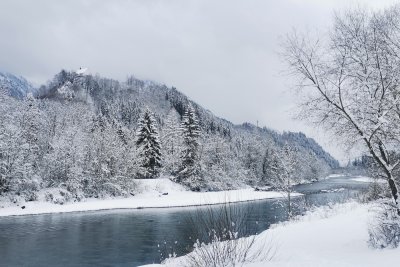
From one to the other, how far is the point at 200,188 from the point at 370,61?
55371mm

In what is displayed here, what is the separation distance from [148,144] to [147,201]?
14187 mm

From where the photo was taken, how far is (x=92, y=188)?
54.7m

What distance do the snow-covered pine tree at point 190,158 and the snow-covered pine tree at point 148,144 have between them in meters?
4.67

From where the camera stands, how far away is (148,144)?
64250mm

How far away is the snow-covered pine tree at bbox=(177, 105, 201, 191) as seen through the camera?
64625mm

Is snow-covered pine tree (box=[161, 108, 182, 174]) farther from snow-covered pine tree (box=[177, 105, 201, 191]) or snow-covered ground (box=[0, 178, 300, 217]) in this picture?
snow-covered ground (box=[0, 178, 300, 217])

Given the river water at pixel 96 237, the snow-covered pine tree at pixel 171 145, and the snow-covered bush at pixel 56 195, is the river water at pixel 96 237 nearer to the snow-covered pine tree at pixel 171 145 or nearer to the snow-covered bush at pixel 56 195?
the snow-covered bush at pixel 56 195

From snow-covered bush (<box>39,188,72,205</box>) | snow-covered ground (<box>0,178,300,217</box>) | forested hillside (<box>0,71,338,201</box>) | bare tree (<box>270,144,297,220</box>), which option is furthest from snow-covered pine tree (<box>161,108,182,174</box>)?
snow-covered bush (<box>39,188,72,205</box>)

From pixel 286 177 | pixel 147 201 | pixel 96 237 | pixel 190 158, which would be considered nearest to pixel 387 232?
pixel 96 237

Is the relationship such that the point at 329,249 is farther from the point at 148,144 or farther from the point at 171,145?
the point at 171,145

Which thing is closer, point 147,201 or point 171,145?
point 147,201

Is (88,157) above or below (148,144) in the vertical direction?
below

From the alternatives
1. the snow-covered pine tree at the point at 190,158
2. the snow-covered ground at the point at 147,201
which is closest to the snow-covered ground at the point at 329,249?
the snow-covered ground at the point at 147,201

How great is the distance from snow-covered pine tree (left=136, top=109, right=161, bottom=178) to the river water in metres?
23.1
